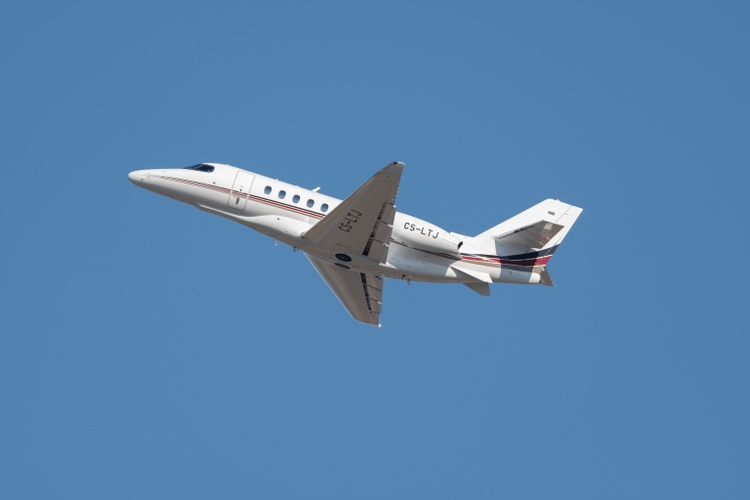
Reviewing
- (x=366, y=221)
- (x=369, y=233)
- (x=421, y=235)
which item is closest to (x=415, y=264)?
(x=421, y=235)

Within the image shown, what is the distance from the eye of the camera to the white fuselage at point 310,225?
29.4 metres

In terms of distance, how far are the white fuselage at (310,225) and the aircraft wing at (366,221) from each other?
443 mm

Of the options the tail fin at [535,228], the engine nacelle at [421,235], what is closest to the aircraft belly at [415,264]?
the engine nacelle at [421,235]

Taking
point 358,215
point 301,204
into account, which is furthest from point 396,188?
point 301,204

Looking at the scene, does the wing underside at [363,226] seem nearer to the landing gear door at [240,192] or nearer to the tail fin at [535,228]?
the landing gear door at [240,192]

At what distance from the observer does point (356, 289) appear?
107ft

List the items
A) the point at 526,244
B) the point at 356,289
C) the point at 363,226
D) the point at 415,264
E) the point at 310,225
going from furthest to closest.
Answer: the point at 356,289
the point at 526,244
the point at 310,225
the point at 415,264
the point at 363,226

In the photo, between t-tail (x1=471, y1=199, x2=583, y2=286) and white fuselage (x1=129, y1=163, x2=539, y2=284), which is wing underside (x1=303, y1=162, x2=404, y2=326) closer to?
white fuselage (x1=129, y1=163, x2=539, y2=284)

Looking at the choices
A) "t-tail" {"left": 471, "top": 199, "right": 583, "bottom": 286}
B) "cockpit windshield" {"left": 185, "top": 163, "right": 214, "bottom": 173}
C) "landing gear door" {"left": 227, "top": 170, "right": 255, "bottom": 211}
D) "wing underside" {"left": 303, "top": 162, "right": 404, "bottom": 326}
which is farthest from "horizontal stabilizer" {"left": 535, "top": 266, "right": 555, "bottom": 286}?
"cockpit windshield" {"left": 185, "top": 163, "right": 214, "bottom": 173}

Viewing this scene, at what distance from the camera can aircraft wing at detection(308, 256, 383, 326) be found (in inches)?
1262

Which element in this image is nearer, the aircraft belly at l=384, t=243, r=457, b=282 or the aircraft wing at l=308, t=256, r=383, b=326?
the aircraft belly at l=384, t=243, r=457, b=282

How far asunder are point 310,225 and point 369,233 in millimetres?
2490

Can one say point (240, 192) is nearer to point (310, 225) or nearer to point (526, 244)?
point (310, 225)

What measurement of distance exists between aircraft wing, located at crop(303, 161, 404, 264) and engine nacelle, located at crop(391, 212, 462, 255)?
37.1 inches
